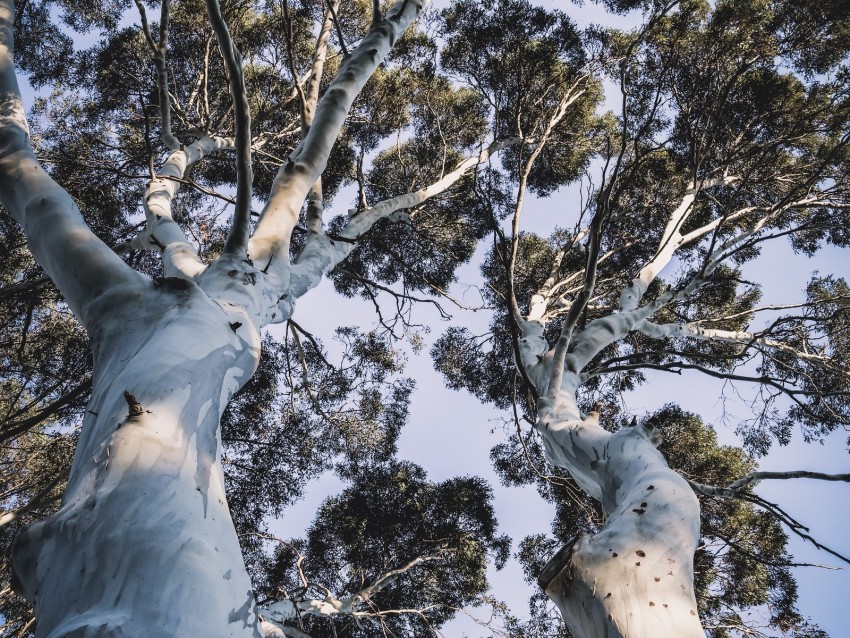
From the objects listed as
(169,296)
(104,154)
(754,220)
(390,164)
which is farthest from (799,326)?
(104,154)

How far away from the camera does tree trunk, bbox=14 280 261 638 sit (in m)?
1.04

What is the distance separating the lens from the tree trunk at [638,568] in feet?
4.33

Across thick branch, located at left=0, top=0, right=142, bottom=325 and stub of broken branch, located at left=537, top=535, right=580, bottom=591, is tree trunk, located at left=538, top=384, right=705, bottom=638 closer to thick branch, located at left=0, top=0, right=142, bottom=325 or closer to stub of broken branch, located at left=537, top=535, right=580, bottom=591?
stub of broken branch, located at left=537, top=535, right=580, bottom=591

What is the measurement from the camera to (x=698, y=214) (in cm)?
747

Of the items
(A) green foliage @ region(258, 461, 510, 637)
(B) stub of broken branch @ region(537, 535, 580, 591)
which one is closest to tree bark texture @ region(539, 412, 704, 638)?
(B) stub of broken branch @ region(537, 535, 580, 591)

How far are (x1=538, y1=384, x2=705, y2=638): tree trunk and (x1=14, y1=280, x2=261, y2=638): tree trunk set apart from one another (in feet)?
2.67

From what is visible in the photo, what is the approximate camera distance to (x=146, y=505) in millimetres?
1178

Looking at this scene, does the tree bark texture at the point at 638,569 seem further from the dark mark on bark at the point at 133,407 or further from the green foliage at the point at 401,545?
the green foliage at the point at 401,545

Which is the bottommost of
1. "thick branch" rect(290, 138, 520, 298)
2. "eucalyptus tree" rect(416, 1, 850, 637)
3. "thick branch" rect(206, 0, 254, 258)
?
"thick branch" rect(206, 0, 254, 258)

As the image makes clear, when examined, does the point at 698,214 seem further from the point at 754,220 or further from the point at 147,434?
the point at 147,434

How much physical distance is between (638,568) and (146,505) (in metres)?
1.17

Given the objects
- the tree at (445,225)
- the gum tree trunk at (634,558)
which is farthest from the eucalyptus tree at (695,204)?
the gum tree trunk at (634,558)

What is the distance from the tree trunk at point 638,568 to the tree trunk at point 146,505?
814 millimetres

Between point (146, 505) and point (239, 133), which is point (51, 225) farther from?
point (146, 505)
